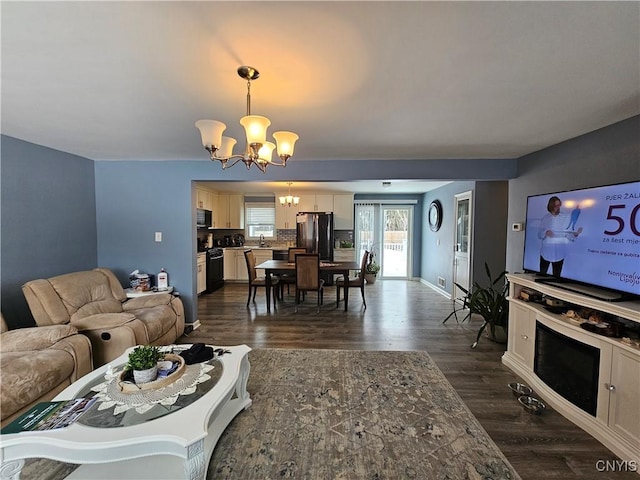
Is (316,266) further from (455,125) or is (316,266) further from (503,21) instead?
(503,21)

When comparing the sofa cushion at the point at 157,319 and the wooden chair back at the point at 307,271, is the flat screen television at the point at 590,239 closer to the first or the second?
the wooden chair back at the point at 307,271

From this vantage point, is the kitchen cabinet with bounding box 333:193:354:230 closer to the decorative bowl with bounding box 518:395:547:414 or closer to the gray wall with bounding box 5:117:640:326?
the gray wall with bounding box 5:117:640:326

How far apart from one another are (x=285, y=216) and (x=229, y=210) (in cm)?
141

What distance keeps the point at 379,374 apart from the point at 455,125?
233 cm

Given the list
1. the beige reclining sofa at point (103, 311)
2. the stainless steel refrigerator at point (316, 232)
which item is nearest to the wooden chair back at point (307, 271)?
the beige reclining sofa at point (103, 311)

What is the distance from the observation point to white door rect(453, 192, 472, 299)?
15.0ft

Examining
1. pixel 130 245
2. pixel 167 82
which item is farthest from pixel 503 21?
pixel 130 245

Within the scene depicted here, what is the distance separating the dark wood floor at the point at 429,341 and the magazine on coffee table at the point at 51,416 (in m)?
1.84

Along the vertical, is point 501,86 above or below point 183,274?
above

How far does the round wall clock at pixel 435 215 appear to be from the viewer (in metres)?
5.82

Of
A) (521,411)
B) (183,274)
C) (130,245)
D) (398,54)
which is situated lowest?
(521,411)

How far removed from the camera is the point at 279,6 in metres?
1.10

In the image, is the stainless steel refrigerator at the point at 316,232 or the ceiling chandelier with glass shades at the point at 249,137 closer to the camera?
the ceiling chandelier with glass shades at the point at 249,137

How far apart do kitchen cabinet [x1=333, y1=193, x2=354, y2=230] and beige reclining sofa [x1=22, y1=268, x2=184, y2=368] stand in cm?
432
